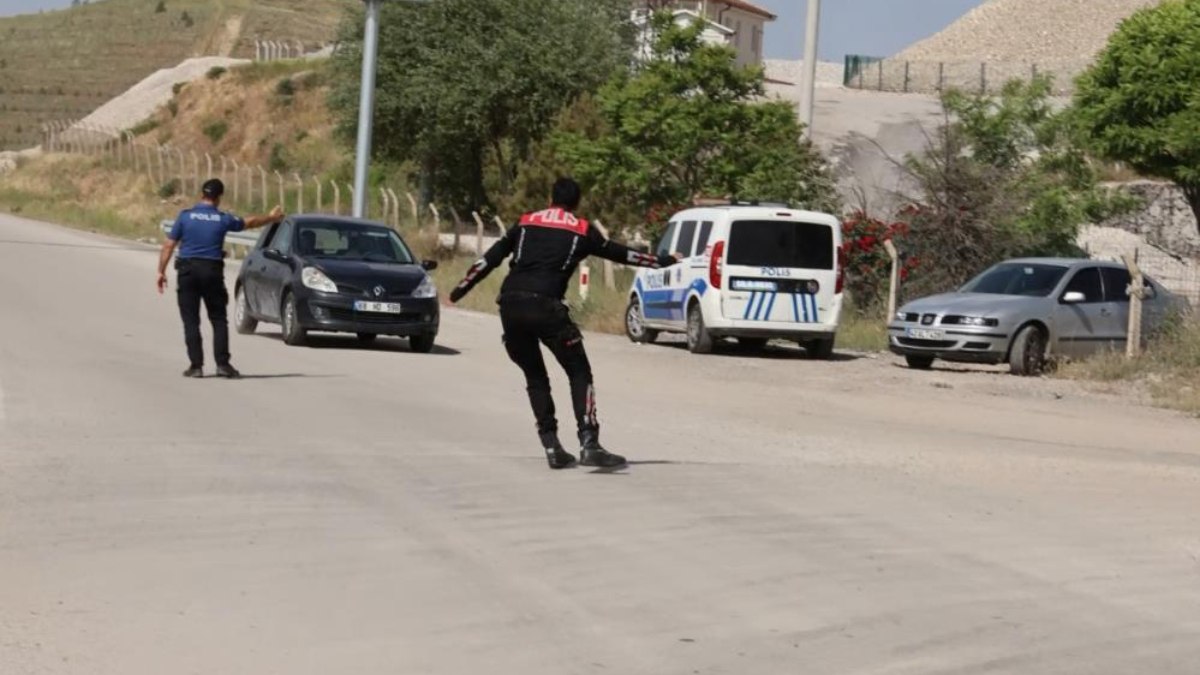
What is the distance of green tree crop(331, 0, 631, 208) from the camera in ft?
190

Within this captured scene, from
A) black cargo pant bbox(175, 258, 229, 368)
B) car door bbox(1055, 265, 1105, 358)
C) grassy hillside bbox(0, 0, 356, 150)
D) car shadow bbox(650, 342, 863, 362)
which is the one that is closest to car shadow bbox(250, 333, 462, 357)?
car shadow bbox(650, 342, 863, 362)

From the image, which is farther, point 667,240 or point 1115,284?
point 667,240

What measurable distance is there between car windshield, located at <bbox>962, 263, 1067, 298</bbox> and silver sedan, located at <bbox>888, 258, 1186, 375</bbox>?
1cm

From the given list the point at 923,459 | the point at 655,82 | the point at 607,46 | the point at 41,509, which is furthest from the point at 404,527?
the point at 607,46

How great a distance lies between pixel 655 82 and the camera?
128 feet

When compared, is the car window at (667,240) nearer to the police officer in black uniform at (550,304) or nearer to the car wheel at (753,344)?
the car wheel at (753,344)

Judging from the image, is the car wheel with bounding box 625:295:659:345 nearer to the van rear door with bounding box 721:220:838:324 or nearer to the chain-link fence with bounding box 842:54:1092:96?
the van rear door with bounding box 721:220:838:324

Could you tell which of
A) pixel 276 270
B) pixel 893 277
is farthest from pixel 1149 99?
pixel 276 270

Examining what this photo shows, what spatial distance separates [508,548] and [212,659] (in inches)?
112

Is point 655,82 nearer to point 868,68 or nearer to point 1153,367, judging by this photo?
point 1153,367

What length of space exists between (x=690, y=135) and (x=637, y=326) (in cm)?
910

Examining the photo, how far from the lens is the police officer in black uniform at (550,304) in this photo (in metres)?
13.2

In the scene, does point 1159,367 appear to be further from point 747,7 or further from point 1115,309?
point 747,7

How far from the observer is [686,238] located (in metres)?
28.5
